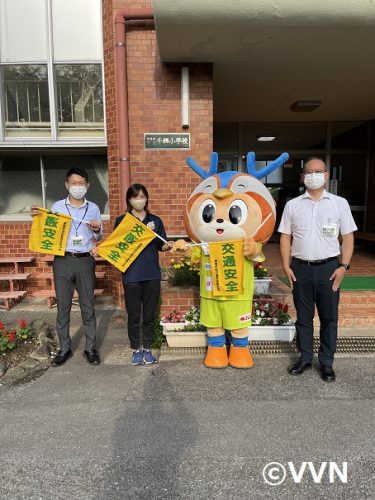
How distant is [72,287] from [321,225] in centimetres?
257

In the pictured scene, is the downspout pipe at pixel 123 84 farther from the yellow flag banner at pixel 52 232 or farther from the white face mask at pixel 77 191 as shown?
the yellow flag banner at pixel 52 232

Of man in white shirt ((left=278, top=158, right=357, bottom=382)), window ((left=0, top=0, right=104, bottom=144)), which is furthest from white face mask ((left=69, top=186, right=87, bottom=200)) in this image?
window ((left=0, top=0, right=104, bottom=144))

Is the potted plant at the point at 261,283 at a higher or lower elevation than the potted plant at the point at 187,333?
higher

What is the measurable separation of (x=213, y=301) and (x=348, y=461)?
1755 millimetres

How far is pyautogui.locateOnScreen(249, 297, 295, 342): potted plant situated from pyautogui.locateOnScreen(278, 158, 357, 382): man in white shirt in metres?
0.67

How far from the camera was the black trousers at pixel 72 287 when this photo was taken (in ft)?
13.1

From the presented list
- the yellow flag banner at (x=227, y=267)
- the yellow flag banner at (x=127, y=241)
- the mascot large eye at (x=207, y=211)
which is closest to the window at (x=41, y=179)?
the yellow flag banner at (x=127, y=241)

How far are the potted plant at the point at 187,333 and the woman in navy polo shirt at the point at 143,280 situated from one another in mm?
333

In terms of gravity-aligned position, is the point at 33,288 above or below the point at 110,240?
below

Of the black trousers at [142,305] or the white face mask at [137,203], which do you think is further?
the black trousers at [142,305]

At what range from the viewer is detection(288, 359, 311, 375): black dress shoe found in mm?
3756

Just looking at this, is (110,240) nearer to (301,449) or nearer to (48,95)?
(301,449)

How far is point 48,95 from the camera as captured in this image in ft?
20.7

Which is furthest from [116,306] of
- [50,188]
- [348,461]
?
[348,461]
